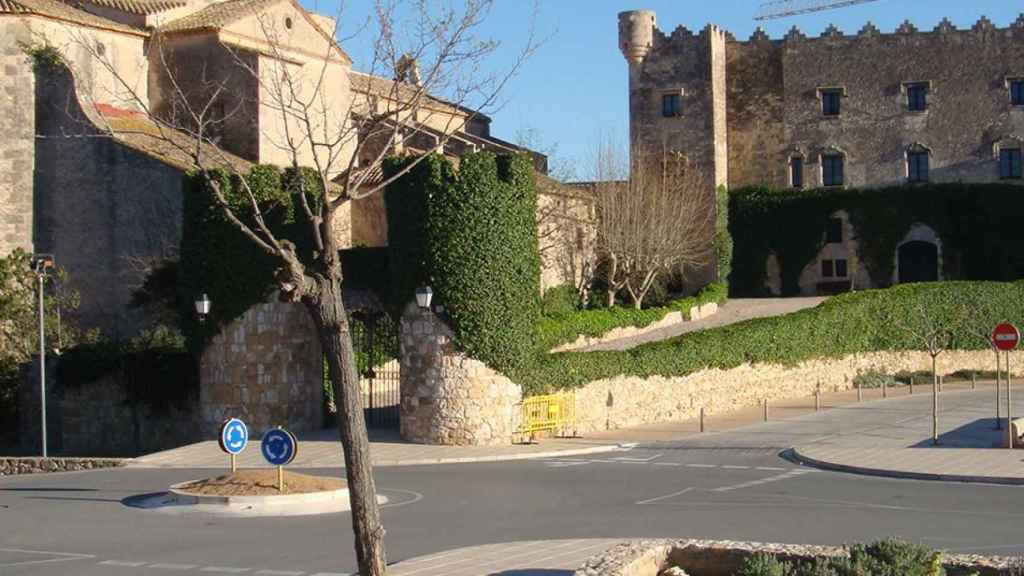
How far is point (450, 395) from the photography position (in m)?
30.1

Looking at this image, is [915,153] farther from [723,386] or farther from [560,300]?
[723,386]

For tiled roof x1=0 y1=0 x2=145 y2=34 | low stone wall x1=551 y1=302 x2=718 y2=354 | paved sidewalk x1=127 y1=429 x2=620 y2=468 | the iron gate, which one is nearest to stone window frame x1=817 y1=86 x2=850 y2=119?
low stone wall x1=551 y1=302 x2=718 y2=354

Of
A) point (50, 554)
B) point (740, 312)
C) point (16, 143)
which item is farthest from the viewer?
point (740, 312)

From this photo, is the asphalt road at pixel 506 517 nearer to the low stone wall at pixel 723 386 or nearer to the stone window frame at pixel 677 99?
the low stone wall at pixel 723 386

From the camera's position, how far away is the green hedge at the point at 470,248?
30.2 meters

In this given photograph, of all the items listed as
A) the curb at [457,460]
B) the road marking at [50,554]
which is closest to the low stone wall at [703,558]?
the road marking at [50,554]

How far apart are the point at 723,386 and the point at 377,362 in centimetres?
982

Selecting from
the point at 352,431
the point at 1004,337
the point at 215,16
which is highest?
the point at 215,16

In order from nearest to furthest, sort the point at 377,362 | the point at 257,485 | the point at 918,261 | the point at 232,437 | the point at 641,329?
the point at 257,485 < the point at 232,437 < the point at 377,362 < the point at 641,329 < the point at 918,261

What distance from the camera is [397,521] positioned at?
18.8 metres

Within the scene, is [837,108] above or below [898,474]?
above

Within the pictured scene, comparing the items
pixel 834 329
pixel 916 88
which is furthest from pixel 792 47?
pixel 834 329

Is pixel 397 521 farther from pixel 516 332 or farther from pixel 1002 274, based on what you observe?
pixel 1002 274

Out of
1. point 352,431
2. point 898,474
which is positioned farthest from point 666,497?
point 352,431
